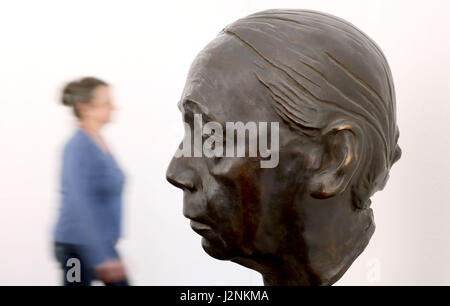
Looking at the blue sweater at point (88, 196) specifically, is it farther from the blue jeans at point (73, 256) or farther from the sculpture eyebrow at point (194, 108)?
the sculpture eyebrow at point (194, 108)

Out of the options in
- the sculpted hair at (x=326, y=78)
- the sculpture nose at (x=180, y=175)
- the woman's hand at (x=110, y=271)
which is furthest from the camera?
the woman's hand at (x=110, y=271)

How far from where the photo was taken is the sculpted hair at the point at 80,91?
313cm

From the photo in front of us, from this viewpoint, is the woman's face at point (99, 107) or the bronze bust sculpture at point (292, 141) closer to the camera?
the bronze bust sculpture at point (292, 141)

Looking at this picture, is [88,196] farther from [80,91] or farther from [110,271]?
[80,91]

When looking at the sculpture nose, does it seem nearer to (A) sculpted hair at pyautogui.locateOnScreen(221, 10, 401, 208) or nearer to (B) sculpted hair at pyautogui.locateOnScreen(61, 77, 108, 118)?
(A) sculpted hair at pyautogui.locateOnScreen(221, 10, 401, 208)

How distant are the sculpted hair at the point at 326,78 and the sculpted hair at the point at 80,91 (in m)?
1.32

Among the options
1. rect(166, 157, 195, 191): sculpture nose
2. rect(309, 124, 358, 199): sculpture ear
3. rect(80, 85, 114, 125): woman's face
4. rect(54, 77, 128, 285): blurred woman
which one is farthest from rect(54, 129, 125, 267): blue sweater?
rect(309, 124, 358, 199): sculpture ear

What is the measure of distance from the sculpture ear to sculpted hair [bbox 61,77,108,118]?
61.5 inches

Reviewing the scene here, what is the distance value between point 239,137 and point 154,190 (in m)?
2.10

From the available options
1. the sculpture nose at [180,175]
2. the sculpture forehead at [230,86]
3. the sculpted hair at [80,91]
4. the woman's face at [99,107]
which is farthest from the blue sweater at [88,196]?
the sculpture forehead at [230,86]

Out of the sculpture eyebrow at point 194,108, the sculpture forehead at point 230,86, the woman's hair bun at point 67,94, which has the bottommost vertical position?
the woman's hair bun at point 67,94

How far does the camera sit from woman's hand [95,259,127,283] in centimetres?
304

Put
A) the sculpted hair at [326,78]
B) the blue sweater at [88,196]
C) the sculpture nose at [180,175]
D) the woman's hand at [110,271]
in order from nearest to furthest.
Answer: the sculpted hair at [326,78]
the sculpture nose at [180,175]
the blue sweater at [88,196]
the woman's hand at [110,271]

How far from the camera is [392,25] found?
266cm
